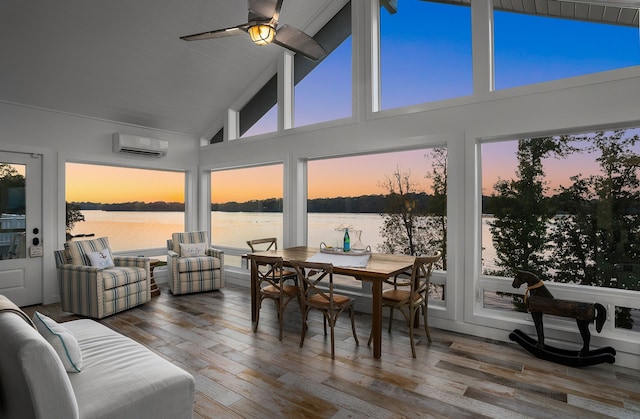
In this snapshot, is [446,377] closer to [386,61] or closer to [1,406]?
[1,406]

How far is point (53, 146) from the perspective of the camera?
4.84 metres

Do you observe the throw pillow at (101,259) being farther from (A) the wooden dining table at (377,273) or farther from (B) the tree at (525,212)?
(B) the tree at (525,212)

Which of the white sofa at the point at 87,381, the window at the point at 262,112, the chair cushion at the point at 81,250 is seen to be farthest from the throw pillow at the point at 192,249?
the white sofa at the point at 87,381

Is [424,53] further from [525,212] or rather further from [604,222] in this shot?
[604,222]

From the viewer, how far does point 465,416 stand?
2184 millimetres

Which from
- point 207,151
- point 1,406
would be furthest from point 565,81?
point 207,151

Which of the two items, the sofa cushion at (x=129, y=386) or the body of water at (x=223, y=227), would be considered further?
the body of water at (x=223, y=227)

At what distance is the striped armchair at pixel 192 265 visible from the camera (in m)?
5.11

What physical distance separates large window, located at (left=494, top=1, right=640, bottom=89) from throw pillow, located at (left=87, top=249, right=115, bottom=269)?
16.7ft

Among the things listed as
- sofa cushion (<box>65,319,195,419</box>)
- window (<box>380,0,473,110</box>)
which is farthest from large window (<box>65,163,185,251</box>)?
window (<box>380,0,473,110</box>)

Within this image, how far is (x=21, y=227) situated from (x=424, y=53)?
562cm

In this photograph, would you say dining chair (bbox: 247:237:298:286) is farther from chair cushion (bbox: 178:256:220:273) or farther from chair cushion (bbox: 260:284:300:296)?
chair cushion (bbox: 178:256:220:273)

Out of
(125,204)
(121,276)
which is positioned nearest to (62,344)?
(121,276)

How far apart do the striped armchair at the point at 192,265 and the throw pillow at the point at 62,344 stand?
3.38 metres
